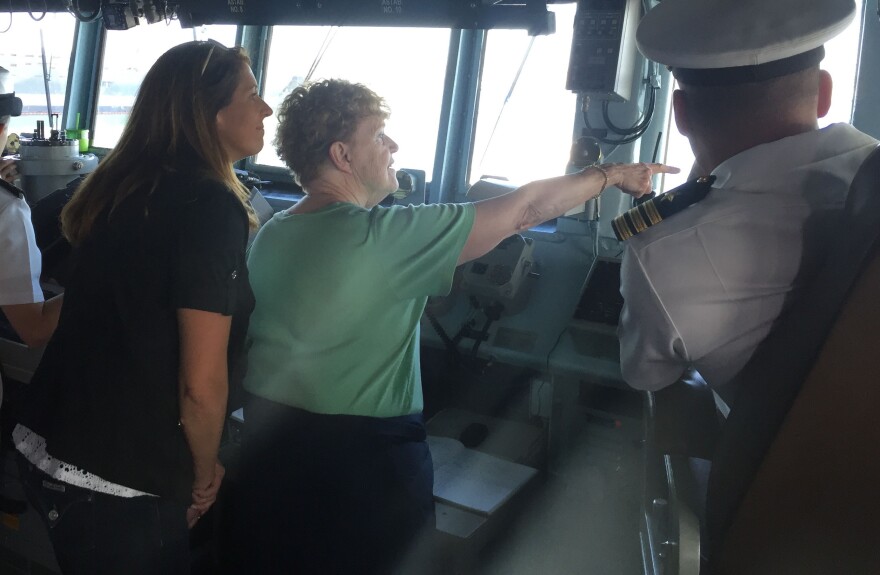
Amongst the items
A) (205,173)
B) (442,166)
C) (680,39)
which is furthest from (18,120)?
(680,39)

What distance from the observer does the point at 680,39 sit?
1.20 m

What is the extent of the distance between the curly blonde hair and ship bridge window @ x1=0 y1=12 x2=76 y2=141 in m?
4.10

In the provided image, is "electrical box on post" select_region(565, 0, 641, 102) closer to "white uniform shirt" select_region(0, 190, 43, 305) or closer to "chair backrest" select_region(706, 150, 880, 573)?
"chair backrest" select_region(706, 150, 880, 573)

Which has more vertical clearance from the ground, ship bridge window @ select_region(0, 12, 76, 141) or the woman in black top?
ship bridge window @ select_region(0, 12, 76, 141)

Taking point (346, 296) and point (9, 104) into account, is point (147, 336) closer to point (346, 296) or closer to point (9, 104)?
point (346, 296)

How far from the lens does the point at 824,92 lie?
113 centimetres

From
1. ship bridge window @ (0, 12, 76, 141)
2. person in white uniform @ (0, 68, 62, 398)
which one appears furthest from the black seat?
ship bridge window @ (0, 12, 76, 141)

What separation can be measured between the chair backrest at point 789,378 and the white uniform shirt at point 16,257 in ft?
4.98

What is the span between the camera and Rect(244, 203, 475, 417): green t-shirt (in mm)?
1271

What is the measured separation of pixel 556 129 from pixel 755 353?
2.38m

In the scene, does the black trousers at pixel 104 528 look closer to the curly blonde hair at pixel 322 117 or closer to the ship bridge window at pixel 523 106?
the curly blonde hair at pixel 322 117

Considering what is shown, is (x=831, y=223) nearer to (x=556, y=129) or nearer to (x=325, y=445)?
(x=325, y=445)

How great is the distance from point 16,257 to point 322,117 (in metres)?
0.82

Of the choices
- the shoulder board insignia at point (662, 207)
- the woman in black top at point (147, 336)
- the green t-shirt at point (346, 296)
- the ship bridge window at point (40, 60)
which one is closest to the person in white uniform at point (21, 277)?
the woman in black top at point (147, 336)
